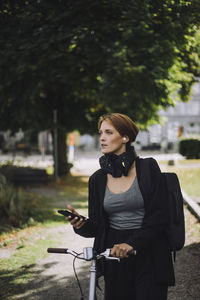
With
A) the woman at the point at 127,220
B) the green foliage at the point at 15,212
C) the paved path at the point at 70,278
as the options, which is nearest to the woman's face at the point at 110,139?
the woman at the point at 127,220

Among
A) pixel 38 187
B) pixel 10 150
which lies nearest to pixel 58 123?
pixel 38 187

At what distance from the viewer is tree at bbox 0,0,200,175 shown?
24.8 feet

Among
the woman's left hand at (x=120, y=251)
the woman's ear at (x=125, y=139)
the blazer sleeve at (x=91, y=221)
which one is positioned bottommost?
the woman's left hand at (x=120, y=251)

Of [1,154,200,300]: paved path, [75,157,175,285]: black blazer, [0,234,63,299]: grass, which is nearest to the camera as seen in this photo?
[75,157,175,285]: black blazer

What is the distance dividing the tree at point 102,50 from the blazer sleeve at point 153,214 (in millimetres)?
3948

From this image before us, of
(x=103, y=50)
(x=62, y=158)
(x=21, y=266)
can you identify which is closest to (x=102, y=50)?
(x=103, y=50)

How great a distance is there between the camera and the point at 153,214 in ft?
7.60

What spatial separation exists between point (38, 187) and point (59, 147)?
2.74 m

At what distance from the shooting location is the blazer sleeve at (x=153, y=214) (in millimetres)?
2268

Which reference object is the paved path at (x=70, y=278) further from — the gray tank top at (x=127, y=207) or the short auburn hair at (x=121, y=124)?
the short auburn hair at (x=121, y=124)

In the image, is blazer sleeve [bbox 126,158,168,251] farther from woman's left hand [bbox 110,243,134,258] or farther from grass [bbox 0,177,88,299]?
grass [bbox 0,177,88,299]

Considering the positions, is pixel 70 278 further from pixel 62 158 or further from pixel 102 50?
pixel 62 158

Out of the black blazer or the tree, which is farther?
the tree

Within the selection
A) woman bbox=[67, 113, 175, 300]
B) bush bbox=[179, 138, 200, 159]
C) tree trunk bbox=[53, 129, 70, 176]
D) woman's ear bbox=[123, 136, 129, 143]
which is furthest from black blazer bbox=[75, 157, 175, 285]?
bush bbox=[179, 138, 200, 159]
